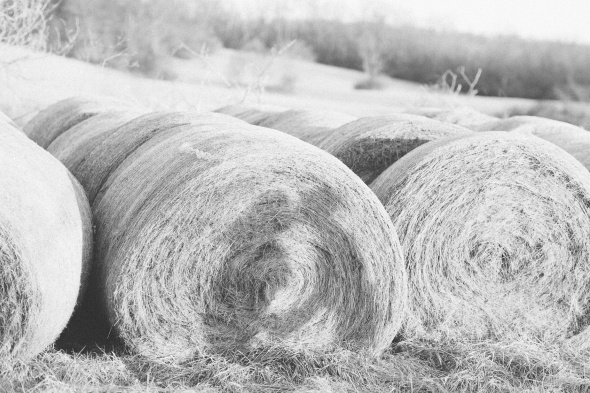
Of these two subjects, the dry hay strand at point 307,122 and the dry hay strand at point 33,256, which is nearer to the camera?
the dry hay strand at point 33,256

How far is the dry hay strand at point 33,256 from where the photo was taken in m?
3.90

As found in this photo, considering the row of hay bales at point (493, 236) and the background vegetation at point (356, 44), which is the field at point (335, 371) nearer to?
the row of hay bales at point (493, 236)

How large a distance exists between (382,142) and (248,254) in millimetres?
2124

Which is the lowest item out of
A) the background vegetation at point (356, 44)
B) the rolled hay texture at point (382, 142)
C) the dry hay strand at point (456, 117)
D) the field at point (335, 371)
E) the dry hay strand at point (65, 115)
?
the background vegetation at point (356, 44)

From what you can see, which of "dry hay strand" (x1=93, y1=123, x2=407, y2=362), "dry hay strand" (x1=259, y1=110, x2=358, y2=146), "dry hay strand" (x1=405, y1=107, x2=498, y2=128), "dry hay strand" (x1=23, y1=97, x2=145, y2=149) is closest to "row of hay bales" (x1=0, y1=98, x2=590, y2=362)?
"dry hay strand" (x1=93, y1=123, x2=407, y2=362)

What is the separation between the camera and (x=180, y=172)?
4410 millimetres

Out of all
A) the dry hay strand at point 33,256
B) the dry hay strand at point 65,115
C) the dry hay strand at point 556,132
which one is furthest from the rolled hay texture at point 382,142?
the dry hay strand at point 65,115

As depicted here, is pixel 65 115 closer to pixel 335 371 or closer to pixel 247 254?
pixel 247 254

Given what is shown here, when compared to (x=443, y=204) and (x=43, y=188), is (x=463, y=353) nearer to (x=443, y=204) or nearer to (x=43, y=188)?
(x=443, y=204)

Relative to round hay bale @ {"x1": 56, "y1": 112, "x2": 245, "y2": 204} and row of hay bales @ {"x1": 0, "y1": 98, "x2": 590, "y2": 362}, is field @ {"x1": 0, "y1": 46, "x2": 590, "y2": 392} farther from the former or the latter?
round hay bale @ {"x1": 56, "y1": 112, "x2": 245, "y2": 204}

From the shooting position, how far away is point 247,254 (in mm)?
4539

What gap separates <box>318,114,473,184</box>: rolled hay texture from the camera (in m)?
6.25

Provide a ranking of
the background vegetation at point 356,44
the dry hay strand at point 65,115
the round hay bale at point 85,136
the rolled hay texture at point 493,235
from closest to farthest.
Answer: the rolled hay texture at point 493,235 < the round hay bale at point 85,136 < the dry hay strand at point 65,115 < the background vegetation at point 356,44

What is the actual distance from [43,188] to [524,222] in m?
3.05
